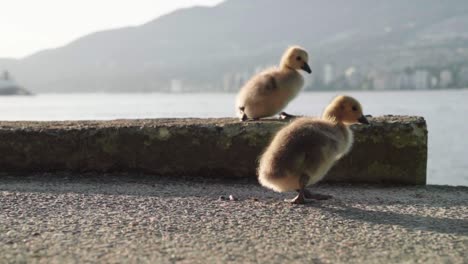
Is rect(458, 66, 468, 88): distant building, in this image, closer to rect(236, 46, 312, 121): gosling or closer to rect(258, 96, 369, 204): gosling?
rect(236, 46, 312, 121): gosling

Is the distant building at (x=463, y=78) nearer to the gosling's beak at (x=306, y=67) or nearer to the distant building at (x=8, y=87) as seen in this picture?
the distant building at (x=8, y=87)

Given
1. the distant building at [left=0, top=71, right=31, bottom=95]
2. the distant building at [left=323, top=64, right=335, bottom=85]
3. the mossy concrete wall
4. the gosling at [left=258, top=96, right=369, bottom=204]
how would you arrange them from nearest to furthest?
the gosling at [left=258, top=96, right=369, bottom=204], the mossy concrete wall, the distant building at [left=0, top=71, right=31, bottom=95], the distant building at [left=323, top=64, right=335, bottom=85]

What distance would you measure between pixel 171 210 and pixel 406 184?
2720 millimetres

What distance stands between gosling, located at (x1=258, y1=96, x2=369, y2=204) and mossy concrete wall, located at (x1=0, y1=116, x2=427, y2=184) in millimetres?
921

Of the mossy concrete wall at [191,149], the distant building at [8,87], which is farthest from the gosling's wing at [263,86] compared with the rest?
the distant building at [8,87]

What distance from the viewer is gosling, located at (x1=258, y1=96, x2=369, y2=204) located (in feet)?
16.2

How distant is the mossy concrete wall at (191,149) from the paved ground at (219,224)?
29cm

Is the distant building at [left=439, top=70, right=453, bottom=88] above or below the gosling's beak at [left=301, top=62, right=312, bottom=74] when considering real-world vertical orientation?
above

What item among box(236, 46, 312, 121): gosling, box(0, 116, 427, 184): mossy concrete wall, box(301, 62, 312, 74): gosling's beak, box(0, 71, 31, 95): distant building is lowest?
box(0, 116, 427, 184): mossy concrete wall

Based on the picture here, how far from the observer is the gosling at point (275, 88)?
6.66 m

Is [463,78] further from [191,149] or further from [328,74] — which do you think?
[191,149]

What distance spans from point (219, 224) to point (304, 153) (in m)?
1.11

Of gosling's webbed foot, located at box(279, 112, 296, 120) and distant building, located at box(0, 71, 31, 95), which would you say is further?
distant building, located at box(0, 71, 31, 95)

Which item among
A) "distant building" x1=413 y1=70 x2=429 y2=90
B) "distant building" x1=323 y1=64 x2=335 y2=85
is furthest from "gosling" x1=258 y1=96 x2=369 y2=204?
"distant building" x1=413 y1=70 x2=429 y2=90
